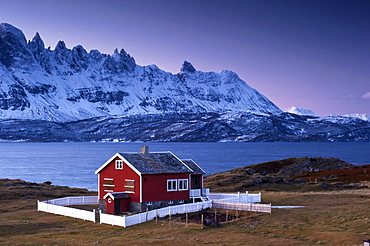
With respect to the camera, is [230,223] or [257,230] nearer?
[257,230]

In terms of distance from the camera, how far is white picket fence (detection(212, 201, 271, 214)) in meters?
42.4

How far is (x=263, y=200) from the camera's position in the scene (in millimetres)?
53312

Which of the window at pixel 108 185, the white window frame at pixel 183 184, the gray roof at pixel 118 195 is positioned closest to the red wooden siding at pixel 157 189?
the white window frame at pixel 183 184

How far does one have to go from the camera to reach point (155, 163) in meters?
49.3

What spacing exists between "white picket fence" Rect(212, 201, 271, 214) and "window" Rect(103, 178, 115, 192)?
1164cm

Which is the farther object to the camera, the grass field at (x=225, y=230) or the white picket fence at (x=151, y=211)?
the white picket fence at (x=151, y=211)

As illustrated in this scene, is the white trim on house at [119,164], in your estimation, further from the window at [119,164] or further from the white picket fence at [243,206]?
the white picket fence at [243,206]

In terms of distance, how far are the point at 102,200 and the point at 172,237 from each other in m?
17.9

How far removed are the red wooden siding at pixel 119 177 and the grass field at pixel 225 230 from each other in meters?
6.31

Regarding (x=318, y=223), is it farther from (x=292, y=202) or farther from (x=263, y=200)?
(x=263, y=200)

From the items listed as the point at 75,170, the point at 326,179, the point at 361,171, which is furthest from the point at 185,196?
the point at 75,170

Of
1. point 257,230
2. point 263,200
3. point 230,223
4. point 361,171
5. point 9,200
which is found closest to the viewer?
point 257,230

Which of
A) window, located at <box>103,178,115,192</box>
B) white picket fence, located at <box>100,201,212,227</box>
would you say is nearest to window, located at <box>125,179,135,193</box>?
window, located at <box>103,178,115,192</box>

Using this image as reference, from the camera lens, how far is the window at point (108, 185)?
50156 mm
